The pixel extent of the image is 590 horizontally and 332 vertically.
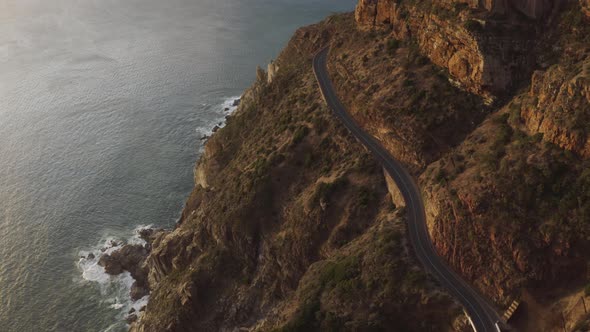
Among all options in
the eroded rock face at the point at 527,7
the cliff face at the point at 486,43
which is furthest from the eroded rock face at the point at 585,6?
the cliff face at the point at 486,43

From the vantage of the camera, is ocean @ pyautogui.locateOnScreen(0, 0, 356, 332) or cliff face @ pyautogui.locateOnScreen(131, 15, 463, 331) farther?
ocean @ pyautogui.locateOnScreen(0, 0, 356, 332)

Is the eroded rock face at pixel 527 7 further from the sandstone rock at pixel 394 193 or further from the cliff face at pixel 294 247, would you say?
the sandstone rock at pixel 394 193

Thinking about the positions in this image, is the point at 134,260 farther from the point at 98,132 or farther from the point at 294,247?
the point at 98,132

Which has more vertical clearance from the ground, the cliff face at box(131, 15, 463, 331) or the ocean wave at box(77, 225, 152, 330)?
the cliff face at box(131, 15, 463, 331)

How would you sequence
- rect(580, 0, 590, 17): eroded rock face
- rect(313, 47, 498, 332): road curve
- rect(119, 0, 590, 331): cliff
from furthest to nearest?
rect(580, 0, 590, 17): eroded rock face
rect(119, 0, 590, 331): cliff
rect(313, 47, 498, 332): road curve

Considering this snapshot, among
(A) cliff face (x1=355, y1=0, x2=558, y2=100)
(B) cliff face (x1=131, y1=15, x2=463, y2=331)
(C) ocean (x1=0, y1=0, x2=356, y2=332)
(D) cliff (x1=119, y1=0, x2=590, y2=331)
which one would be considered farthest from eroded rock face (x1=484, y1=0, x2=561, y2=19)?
(C) ocean (x1=0, y1=0, x2=356, y2=332)

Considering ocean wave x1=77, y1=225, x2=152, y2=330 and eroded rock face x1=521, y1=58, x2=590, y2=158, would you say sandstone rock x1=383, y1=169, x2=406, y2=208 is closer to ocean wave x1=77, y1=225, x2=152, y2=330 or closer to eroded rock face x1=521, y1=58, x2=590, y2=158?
eroded rock face x1=521, y1=58, x2=590, y2=158
